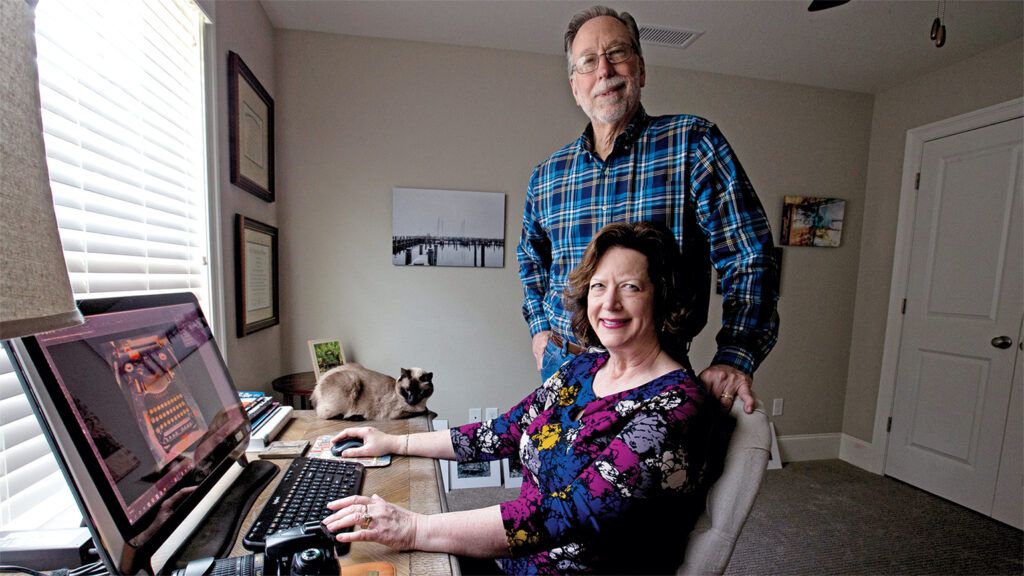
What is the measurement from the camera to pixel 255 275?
195 centimetres

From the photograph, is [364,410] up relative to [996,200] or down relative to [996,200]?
down

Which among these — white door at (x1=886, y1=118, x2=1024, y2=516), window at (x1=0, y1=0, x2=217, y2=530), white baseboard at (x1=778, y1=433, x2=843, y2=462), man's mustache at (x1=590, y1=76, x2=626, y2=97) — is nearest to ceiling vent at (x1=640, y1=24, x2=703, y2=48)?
man's mustache at (x1=590, y1=76, x2=626, y2=97)

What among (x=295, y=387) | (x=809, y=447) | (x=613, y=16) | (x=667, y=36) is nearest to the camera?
(x=613, y=16)

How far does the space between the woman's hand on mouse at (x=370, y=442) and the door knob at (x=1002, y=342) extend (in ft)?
11.0

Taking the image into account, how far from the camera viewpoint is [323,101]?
2344 mm

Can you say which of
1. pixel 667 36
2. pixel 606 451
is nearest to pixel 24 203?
pixel 606 451

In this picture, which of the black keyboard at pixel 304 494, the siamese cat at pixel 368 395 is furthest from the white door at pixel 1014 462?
the black keyboard at pixel 304 494

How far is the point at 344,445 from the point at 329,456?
51 millimetres

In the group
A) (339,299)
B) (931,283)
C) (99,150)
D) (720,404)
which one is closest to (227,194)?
(99,150)

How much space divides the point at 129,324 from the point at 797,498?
3.30 m

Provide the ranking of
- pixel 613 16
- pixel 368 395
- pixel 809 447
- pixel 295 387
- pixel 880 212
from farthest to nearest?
pixel 809 447 < pixel 880 212 < pixel 295 387 < pixel 368 395 < pixel 613 16

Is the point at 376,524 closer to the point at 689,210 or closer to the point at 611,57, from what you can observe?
the point at 689,210

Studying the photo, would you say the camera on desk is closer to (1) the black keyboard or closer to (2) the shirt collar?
(1) the black keyboard

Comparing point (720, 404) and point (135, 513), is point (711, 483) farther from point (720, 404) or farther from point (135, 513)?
point (135, 513)
